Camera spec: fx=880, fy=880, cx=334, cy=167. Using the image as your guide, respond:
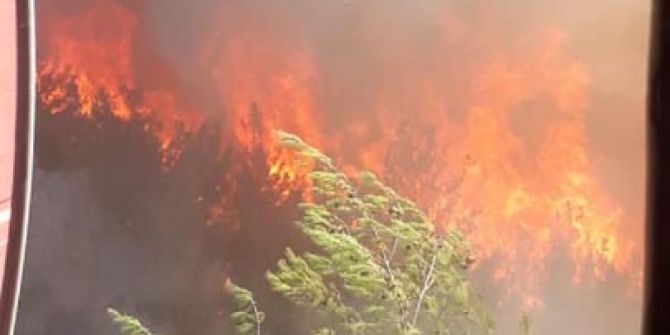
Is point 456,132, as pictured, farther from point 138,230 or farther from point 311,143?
point 138,230

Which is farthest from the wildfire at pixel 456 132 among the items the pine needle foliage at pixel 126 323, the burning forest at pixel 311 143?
the pine needle foliage at pixel 126 323

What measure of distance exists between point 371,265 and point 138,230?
225mm

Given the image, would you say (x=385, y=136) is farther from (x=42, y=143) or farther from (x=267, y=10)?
(x=42, y=143)

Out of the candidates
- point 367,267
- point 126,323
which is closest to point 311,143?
point 367,267

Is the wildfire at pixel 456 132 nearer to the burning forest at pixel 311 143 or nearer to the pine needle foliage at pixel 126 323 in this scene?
the burning forest at pixel 311 143

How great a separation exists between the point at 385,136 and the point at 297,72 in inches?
4.2

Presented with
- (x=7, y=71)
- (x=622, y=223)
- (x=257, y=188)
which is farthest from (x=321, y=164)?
(x=7, y=71)

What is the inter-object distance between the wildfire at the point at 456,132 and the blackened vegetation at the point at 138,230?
0.7 inches

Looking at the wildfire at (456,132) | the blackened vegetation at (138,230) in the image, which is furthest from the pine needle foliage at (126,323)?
the wildfire at (456,132)

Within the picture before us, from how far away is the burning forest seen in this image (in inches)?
30.7

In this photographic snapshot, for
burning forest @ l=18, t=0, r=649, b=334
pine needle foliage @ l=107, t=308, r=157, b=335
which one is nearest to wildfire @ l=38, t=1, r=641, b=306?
burning forest @ l=18, t=0, r=649, b=334

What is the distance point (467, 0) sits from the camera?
2.90 feet

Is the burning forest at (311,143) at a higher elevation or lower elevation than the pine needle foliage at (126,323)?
higher

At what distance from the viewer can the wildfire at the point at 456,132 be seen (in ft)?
2.72
